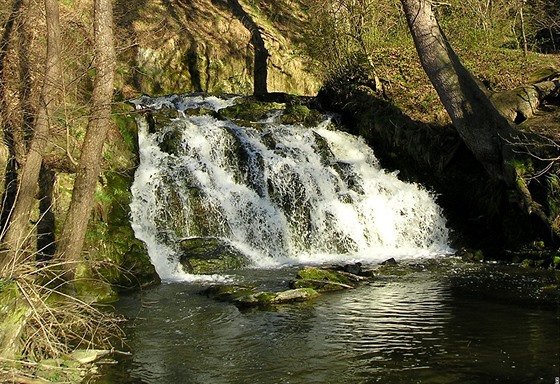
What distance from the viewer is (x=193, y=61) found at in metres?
24.5

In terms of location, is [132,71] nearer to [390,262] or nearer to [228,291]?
[390,262]

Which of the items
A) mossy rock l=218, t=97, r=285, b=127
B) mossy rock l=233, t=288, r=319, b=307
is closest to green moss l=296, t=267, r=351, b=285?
mossy rock l=233, t=288, r=319, b=307

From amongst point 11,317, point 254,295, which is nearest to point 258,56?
point 254,295

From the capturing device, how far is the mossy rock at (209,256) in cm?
1305

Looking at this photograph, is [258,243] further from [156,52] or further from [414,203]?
[156,52]

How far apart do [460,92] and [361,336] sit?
799cm

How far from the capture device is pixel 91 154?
9.93 meters

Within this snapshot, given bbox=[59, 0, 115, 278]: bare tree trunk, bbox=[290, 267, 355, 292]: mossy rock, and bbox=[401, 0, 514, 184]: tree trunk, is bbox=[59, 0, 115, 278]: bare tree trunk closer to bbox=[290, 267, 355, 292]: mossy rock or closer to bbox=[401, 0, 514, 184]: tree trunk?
bbox=[290, 267, 355, 292]: mossy rock

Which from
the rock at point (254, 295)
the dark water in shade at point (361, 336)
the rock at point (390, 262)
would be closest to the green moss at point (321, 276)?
the dark water in shade at point (361, 336)

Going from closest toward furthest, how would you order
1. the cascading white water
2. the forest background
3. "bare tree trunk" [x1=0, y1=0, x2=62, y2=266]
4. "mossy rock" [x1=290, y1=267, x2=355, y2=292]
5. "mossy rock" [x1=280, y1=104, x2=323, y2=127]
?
the forest background
"bare tree trunk" [x1=0, y1=0, x2=62, y2=266]
"mossy rock" [x1=290, y1=267, x2=355, y2=292]
the cascading white water
"mossy rock" [x1=280, y1=104, x2=323, y2=127]

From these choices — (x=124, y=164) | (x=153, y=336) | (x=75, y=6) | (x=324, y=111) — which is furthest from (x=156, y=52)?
(x=153, y=336)

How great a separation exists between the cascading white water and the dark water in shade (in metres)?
3.00

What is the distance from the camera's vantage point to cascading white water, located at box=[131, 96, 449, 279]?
571 inches

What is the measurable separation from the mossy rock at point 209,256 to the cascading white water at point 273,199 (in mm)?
278
